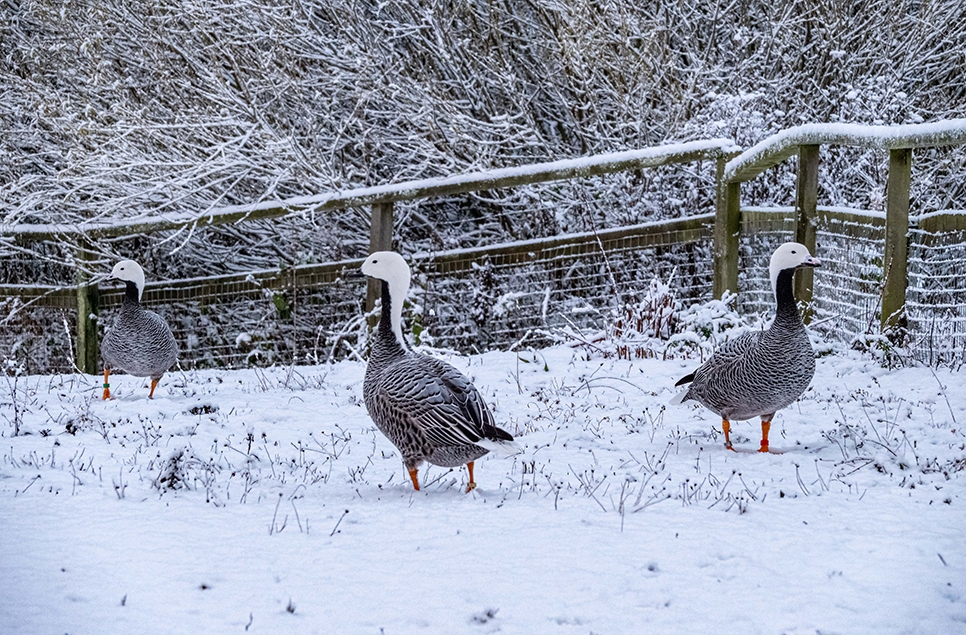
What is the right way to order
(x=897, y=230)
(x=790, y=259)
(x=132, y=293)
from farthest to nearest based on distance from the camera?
(x=132, y=293) → (x=897, y=230) → (x=790, y=259)

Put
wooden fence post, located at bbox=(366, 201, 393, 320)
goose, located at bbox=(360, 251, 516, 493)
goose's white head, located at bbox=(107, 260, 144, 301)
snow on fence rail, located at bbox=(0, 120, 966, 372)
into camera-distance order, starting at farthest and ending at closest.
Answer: wooden fence post, located at bbox=(366, 201, 393, 320)
goose's white head, located at bbox=(107, 260, 144, 301)
snow on fence rail, located at bbox=(0, 120, 966, 372)
goose, located at bbox=(360, 251, 516, 493)

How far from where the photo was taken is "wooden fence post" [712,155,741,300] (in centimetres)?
768

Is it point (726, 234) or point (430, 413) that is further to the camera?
point (726, 234)

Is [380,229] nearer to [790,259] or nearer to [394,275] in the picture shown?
[394,275]

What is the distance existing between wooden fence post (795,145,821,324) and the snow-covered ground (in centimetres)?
113

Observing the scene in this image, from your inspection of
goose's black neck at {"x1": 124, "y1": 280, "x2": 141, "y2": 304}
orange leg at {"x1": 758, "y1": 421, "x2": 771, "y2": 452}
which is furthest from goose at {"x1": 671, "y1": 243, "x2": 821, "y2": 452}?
goose's black neck at {"x1": 124, "y1": 280, "x2": 141, "y2": 304}

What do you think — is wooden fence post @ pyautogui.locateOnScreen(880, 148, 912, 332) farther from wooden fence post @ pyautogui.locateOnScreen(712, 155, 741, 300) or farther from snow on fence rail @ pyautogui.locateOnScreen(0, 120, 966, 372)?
wooden fence post @ pyautogui.locateOnScreen(712, 155, 741, 300)

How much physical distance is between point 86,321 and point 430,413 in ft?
19.9

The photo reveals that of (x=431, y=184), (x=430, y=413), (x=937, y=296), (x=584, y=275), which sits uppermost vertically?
(x=431, y=184)

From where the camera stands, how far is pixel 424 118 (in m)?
9.45

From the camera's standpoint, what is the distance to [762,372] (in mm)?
4859

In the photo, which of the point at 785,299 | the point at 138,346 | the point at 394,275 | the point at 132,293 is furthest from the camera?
the point at 132,293

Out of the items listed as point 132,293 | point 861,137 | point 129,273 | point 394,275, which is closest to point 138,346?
point 132,293

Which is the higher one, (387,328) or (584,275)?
(584,275)
